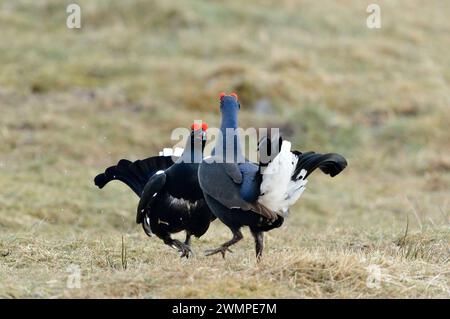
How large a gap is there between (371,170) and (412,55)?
450cm

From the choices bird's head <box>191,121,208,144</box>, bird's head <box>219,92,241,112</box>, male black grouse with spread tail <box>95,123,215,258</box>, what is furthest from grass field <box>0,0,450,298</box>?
bird's head <box>219,92,241,112</box>

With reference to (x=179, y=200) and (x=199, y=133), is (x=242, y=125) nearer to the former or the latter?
(x=199, y=133)

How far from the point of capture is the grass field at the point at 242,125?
16.4 feet

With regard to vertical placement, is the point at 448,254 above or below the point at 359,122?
below

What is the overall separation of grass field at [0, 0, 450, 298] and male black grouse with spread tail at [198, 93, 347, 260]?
0.28 m

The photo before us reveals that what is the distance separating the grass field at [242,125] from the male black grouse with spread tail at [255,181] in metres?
0.28

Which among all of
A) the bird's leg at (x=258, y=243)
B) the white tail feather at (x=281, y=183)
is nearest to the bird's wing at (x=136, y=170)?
the bird's leg at (x=258, y=243)

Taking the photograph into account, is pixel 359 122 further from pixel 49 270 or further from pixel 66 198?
pixel 49 270

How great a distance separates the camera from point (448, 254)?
6000 mm

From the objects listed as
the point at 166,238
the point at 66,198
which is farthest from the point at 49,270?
the point at 66,198

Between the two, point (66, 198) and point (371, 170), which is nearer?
point (66, 198)

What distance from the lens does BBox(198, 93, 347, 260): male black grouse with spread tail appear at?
4902mm

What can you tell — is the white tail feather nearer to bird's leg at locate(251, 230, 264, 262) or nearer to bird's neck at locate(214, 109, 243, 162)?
bird's leg at locate(251, 230, 264, 262)

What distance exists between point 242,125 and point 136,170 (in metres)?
5.62
